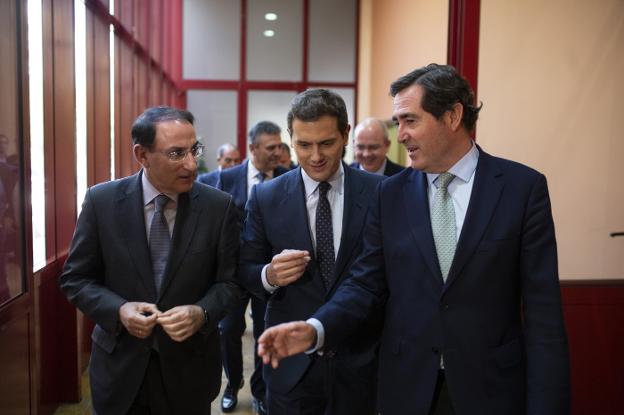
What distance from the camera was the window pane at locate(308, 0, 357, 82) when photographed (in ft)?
34.6

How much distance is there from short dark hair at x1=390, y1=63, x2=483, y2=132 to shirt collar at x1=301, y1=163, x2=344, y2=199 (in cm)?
50

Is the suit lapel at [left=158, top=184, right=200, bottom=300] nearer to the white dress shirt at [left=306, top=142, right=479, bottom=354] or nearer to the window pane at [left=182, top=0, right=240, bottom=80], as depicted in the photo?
the white dress shirt at [left=306, top=142, right=479, bottom=354]

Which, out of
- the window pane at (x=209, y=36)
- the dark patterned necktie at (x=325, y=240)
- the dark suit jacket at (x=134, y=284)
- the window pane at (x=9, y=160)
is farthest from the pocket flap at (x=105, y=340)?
the window pane at (x=209, y=36)

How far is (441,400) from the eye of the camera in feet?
5.47

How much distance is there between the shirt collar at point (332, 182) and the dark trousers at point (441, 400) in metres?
0.81

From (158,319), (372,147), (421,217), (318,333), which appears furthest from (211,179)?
(421,217)

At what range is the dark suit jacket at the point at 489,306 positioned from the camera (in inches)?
60.5

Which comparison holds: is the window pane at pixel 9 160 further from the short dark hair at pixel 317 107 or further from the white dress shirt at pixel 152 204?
the short dark hair at pixel 317 107

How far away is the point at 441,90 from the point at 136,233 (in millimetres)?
1169

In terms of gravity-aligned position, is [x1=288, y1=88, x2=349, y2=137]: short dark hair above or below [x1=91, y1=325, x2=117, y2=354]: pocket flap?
above

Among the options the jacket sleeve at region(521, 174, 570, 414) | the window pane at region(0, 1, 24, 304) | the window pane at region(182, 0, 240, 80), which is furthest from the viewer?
the window pane at region(182, 0, 240, 80)

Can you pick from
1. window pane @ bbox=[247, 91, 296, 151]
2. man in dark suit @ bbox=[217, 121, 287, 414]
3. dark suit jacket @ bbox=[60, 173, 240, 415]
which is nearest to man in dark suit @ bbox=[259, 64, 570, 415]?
dark suit jacket @ bbox=[60, 173, 240, 415]

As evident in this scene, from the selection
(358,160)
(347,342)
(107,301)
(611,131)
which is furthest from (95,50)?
(611,131)

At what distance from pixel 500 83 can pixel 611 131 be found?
2.31 feet
